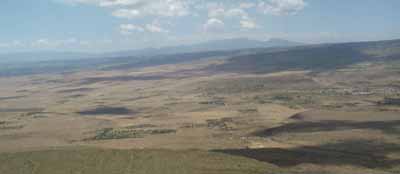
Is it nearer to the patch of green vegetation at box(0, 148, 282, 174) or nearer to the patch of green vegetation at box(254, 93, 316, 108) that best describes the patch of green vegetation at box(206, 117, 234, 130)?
the patch of green vegetation at box(254, 93, 316, 108)

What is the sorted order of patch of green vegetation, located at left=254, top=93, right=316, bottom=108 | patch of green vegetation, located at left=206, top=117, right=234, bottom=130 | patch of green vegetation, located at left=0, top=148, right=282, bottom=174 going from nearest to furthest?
patch of green vegetation, located at left=0, top=148, right=282, bottom=174, patch of green vegetation, located at left=206, top=117, right=234, bottom=130, patch of green vegetation, located at left=254, top=93, right=316, bottom=108

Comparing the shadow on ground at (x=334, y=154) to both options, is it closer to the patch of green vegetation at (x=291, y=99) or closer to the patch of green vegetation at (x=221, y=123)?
the patch of green vegetation at (x=221, y=123)

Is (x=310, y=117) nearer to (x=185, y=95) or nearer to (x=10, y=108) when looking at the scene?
(x=185, y=95)

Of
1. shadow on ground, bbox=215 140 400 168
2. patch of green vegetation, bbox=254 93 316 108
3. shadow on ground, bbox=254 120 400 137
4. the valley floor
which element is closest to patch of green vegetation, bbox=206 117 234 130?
the valley floor

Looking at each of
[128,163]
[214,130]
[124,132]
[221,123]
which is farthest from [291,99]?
[128,163]

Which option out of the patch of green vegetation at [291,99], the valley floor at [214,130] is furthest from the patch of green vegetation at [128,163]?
the patch of green vegetation at [291,99]

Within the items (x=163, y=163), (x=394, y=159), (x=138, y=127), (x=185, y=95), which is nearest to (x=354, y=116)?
(x=394, y=159)
